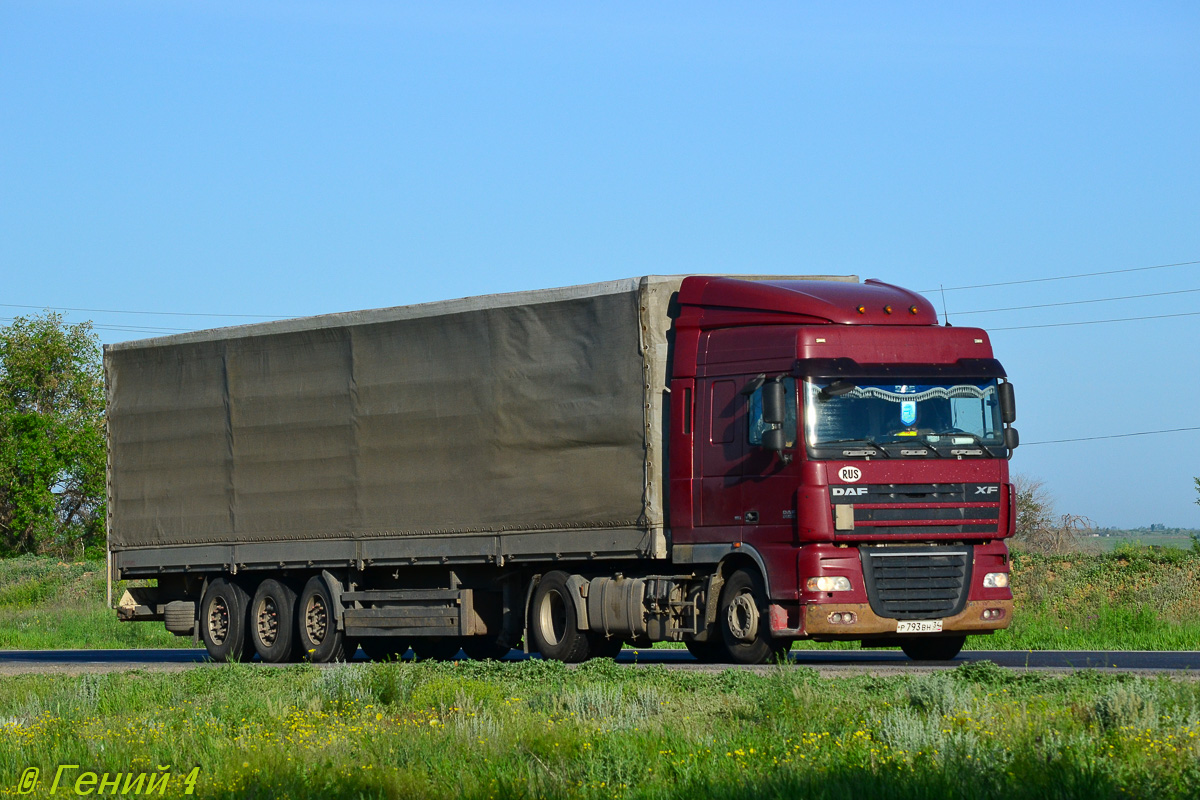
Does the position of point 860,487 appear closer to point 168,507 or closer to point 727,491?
point 727,491

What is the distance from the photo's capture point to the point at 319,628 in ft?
68.3

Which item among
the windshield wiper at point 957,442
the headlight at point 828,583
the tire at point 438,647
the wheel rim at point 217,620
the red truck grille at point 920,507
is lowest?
the tire at point 438,647

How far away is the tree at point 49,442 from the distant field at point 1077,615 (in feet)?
74.4

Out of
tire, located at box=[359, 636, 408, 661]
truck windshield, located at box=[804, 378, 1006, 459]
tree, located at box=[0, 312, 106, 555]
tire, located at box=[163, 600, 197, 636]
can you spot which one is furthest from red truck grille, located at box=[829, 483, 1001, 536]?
tree, located at box=[0, 312, 106, 555]

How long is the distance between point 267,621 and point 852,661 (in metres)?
8.35

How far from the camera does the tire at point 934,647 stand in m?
17.4

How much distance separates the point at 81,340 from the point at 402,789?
6312 cm

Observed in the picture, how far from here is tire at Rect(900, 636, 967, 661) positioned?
57.0 feet

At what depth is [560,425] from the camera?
18141 millimetres

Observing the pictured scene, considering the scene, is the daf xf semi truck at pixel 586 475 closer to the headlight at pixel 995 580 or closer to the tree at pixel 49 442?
the headlight at pixel 995 580

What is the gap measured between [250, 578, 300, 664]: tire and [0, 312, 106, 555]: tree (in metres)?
43.2

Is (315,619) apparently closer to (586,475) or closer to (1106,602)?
(586,475)

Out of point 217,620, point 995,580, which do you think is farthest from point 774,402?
point 217,620

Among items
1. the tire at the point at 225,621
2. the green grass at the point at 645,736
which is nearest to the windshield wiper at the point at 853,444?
the green grass at the point at 645,736
